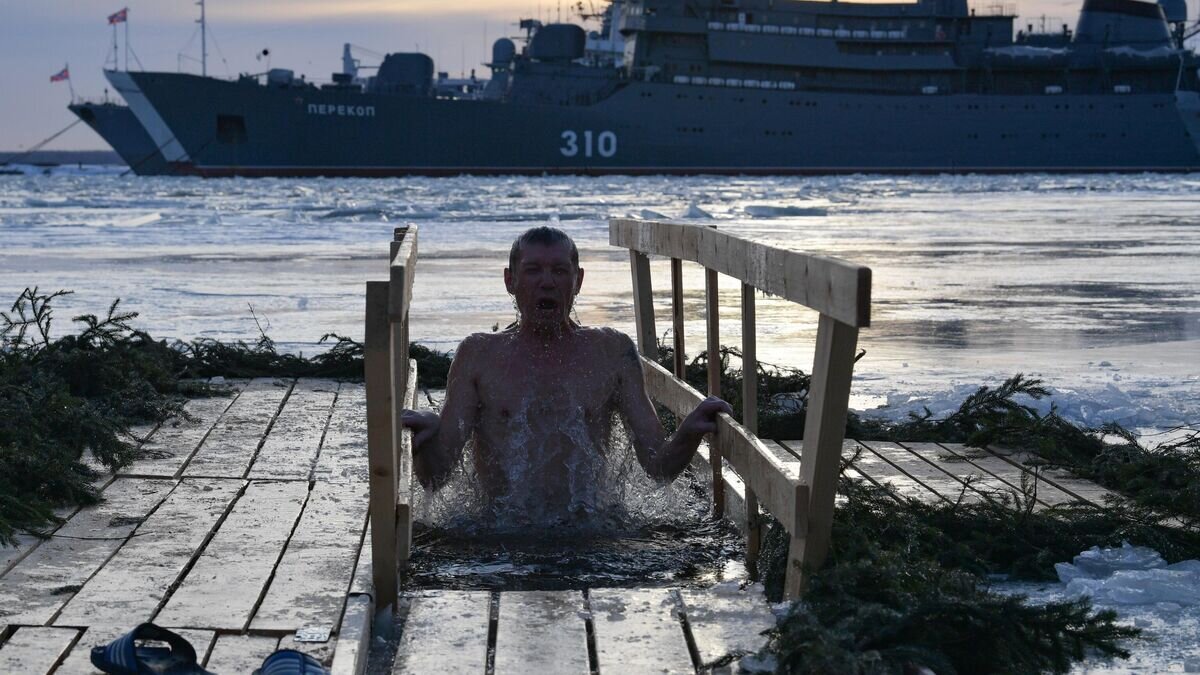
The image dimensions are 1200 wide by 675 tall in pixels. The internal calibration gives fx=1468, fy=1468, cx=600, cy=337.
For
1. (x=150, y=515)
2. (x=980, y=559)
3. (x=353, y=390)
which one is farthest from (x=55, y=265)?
(x=980, y=559)

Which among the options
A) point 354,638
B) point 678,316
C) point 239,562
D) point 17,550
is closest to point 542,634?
point 354,638

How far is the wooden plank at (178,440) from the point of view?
506 cm

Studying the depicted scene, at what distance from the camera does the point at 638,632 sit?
3201 mm

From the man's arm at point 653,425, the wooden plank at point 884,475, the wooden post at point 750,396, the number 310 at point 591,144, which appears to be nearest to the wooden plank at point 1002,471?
the wooden plank at point 884,475

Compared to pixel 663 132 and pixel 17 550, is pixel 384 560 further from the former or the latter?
pixel 663 132

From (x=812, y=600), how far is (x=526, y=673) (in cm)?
65

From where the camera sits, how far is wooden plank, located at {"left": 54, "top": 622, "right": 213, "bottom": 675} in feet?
9.23

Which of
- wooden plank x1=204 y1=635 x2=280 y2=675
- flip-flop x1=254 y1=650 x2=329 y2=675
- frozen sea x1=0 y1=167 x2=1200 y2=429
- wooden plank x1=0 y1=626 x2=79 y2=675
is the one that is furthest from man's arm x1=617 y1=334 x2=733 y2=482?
frozen sea x1=0 y1=167 x2=1200 y2=429

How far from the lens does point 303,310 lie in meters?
11.5

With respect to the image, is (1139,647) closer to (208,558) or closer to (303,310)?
(208,558)

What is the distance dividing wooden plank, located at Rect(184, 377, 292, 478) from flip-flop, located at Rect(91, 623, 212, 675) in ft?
7.04

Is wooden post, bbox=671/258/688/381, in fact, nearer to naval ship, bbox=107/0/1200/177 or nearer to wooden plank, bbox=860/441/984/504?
wooden plank, bbox=860/441/984/504

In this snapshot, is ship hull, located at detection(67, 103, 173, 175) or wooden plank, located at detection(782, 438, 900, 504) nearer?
wooden plank, located at detection(782, 438, 900, 504)

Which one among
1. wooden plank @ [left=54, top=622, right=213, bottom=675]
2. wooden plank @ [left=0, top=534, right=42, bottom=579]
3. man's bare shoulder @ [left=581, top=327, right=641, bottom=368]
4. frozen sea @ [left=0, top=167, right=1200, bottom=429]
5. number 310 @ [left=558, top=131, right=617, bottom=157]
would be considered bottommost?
number 310 @ [left=558, top=131, right=617, bottom=157]
